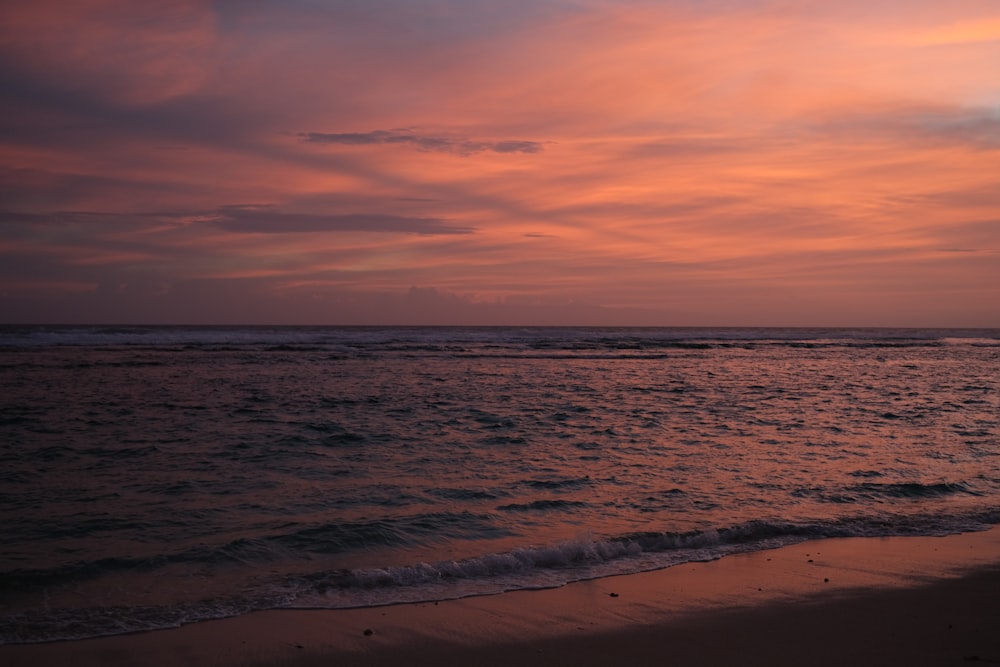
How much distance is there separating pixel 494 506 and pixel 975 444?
9979 mm

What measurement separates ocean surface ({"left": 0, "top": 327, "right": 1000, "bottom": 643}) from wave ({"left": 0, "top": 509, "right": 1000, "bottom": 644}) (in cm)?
3

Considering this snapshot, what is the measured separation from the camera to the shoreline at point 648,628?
5004mm

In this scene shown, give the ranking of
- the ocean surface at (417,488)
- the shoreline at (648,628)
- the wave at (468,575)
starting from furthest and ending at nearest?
1. the ocean surface at (417,488)
2. the wave at (468,575)
3. the shoreline at (648,628)

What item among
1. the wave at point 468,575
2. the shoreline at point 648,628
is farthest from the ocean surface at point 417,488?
the shoreline at point 648,628

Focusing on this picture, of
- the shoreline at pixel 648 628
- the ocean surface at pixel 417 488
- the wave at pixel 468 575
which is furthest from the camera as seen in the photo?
the ocean surface at pixel 417 488

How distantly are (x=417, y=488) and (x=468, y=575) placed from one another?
116 inches

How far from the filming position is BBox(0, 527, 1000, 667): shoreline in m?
5.00

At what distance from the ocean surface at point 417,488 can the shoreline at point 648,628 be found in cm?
34

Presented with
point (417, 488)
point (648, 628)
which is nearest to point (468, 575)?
point (648, 628)

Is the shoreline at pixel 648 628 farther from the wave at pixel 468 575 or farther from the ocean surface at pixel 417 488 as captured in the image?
the ocean surface at pixel 417 488

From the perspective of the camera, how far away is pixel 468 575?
6770mm

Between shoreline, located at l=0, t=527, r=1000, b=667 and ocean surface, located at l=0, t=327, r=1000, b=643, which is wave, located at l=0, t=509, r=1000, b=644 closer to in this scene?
ocean surface, located at l=0, t=327, r=1000, b=643

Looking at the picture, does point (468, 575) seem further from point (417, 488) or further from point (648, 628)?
point (417, 488)

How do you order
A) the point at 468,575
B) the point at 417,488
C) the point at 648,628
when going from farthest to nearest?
the point at 417,488, the point at 468,575, the point at 648,628
